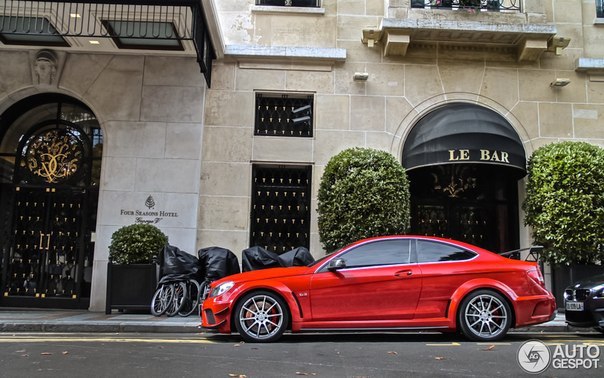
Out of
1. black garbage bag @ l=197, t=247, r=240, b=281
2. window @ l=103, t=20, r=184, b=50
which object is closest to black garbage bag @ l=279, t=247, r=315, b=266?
black garbage bag @ l=197, t=247, r=240, b=281

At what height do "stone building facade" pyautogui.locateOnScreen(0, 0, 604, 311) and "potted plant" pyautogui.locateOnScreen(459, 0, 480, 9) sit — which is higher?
"potted plant" pyautogui.locateOnScreen(459, 0, 480, 9)

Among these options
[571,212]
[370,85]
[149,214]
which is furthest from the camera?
[370,85]

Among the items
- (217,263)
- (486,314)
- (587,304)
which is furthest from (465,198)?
(217,263)

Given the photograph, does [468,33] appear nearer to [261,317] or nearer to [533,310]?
[533,310]

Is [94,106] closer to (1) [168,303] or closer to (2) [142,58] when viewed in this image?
(2) [142,58]

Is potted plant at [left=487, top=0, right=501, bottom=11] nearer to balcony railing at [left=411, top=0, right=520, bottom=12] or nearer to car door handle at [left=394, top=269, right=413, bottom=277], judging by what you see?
balcony railing at [left=411, top=0, right=520, bottom=12]

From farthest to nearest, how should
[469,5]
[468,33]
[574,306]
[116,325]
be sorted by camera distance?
1. [469,5]
2. [468,33]
3. [116,325]
4. [574,306]

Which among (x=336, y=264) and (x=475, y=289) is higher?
(x=336, y=264)

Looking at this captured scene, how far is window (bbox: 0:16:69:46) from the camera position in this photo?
11625 millimetres

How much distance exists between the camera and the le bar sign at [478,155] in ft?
37.3

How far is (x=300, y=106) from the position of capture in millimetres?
13141

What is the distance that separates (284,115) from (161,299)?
5.25 meters

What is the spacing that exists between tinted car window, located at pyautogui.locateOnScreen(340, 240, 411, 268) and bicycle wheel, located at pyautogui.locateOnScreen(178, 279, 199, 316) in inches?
157

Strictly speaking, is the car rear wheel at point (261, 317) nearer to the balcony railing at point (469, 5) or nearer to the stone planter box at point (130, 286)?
the stone planter box at point (130, 286)
